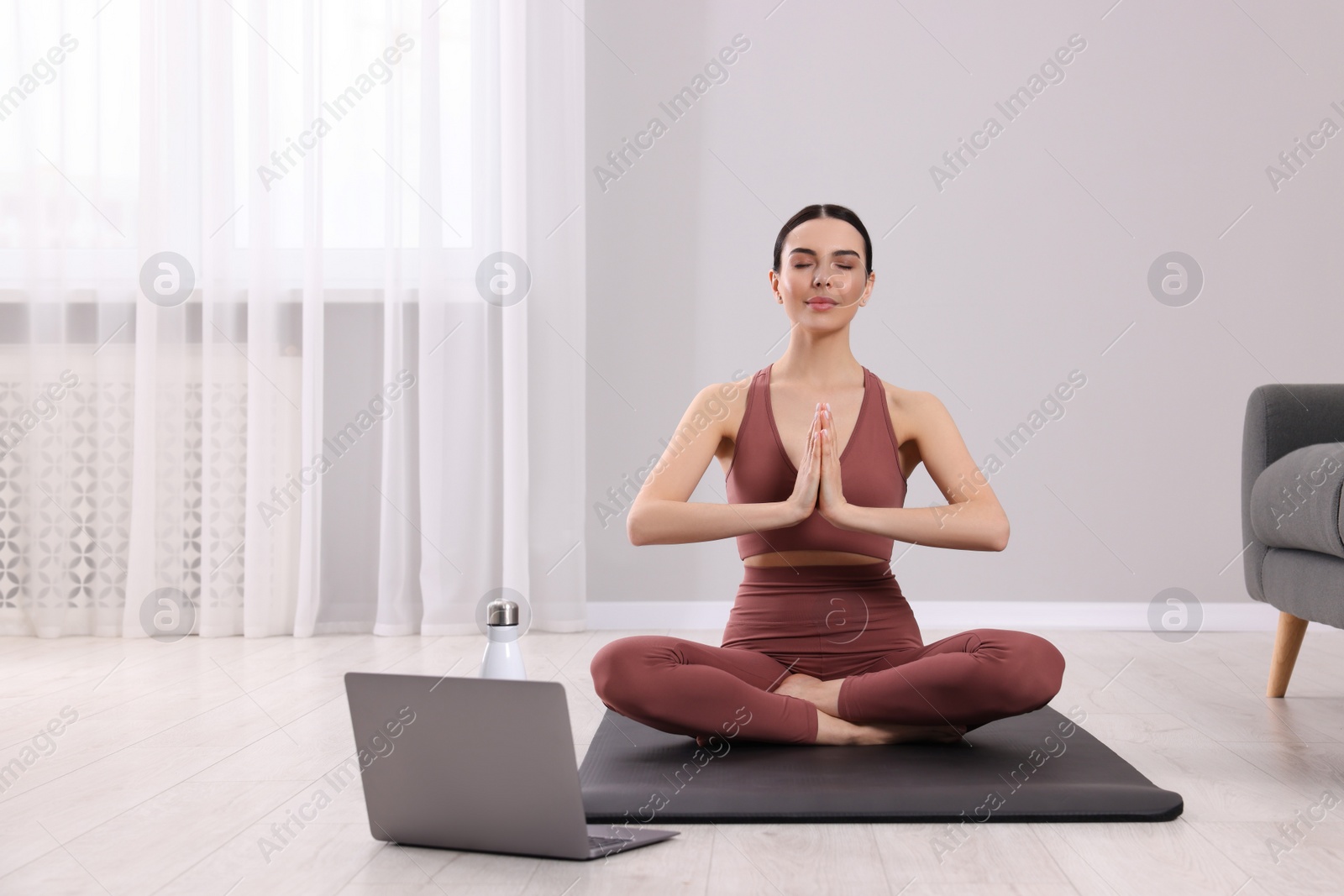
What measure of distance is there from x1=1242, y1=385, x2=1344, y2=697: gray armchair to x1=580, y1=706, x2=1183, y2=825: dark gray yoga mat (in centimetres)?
49

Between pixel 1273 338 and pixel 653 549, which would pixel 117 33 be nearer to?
pixel 653 549

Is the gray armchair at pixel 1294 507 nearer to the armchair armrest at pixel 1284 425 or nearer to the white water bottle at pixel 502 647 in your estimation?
the armchair armrest at pixel 1284 425

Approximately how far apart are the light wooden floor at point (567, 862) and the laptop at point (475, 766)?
0.03 meters

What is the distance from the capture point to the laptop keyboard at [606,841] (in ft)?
3.71

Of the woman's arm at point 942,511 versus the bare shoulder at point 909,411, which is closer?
the woman's arm at point 942,511

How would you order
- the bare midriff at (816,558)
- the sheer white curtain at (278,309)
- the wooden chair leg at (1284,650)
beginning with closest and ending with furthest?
1. the bare midriff at (816,558)
2. the wooden chair leg at (1284,650)
3. the sheer white curtain at (278,309)

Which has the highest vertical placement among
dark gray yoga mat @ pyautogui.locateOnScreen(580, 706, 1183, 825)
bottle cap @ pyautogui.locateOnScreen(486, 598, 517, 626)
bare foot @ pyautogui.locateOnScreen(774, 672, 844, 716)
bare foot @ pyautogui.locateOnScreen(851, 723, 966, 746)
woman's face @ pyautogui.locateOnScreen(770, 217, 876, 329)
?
woman's face @ pyautogui.locateOnScreen(770, 217, 876, 329)

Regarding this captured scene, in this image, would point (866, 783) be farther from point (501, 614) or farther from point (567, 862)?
point (501, 614)

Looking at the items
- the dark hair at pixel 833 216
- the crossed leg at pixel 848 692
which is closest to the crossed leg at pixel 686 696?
the crossed leg at pixel 848 692

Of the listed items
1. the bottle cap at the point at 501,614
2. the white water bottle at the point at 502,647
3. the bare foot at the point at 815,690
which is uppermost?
the bottle cap at the point at 501,614

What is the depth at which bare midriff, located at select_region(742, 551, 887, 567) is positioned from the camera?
5.41 feet

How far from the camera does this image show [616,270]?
119 inches

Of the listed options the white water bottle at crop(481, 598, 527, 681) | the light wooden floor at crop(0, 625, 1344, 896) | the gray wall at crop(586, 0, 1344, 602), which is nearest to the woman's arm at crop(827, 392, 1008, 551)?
the light wooden floor at crop(0, 625, 1344, 896)

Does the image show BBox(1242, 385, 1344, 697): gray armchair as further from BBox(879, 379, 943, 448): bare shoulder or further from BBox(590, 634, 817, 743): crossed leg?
BBox(590, 634, 817, 743): crossed leg
